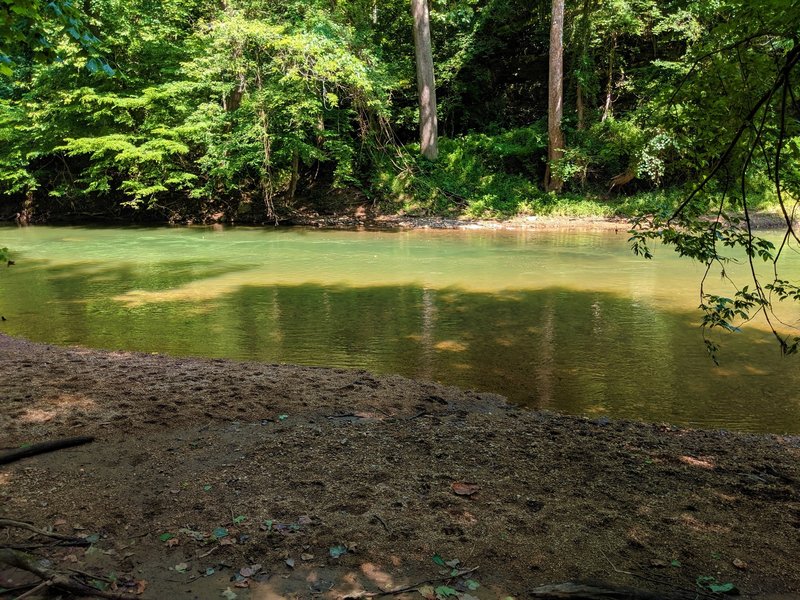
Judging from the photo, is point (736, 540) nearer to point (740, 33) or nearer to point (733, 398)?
point (740, 33)

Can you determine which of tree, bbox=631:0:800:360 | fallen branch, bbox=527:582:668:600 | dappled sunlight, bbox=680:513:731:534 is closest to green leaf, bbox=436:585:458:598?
fallen branch, bbox=527:582:668:600

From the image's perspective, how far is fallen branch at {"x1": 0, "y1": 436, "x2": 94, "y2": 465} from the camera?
149 inches

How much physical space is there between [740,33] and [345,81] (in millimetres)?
18994

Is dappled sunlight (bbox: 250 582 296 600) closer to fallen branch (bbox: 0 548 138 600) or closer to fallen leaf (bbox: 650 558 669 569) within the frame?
fallen branch (bbox: 0 548 138 600)

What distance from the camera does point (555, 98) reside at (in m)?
22.1

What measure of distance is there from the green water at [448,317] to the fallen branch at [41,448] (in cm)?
339

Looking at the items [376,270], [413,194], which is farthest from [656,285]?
[413,194]

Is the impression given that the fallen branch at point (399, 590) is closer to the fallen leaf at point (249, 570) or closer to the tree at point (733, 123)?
the fallen leaf at point (249, 570)

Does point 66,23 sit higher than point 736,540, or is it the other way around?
point 66,23

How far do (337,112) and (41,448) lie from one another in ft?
69.3

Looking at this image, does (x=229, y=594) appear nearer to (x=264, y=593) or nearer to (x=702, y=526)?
Answer: (x=264, y=593)

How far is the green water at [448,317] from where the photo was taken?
6.49 m

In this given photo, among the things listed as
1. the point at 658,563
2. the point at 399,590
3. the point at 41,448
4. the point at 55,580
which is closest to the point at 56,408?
the point at 41,448

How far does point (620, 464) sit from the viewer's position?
13.4 ft
